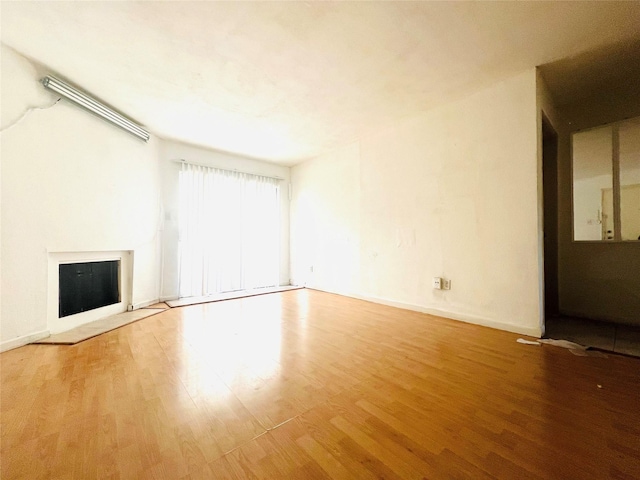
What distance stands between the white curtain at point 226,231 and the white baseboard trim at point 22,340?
1887 millimetres

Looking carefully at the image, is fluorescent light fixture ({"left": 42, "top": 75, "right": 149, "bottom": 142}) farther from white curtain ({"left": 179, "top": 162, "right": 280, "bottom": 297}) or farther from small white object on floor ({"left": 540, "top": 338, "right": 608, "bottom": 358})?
small white object on floor ({"left": 540, "top": 338, "right": 608, "bottom": 358})

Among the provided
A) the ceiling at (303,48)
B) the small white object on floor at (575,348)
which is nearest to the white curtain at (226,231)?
the ceiling at (303,48)

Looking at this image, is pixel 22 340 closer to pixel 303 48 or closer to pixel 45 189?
pixel 45 189

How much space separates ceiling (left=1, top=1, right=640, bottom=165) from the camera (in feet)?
5.76

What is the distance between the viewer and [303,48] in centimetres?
209

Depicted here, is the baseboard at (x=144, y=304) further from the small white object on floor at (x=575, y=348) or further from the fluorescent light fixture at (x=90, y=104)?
the small white object on floor at (x=575, y=348)

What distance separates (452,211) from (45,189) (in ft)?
14.6

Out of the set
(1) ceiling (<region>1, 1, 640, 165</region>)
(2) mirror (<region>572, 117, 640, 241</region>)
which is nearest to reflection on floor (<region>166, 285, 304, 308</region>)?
(1) ceiling (<region>1, 1, 640, 165</region>)

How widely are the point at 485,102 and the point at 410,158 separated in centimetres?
100

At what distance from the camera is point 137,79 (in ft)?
8.29

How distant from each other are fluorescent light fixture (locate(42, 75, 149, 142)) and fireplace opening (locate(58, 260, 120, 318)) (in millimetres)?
1792

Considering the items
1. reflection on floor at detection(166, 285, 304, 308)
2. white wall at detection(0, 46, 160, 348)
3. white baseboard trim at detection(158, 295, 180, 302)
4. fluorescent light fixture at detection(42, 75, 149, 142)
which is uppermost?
fluorescent light fixture at detection(42, 75, 149, 142)

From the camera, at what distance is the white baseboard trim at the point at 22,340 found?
209cm

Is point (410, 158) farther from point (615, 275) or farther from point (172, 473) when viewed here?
point (172, 473)
